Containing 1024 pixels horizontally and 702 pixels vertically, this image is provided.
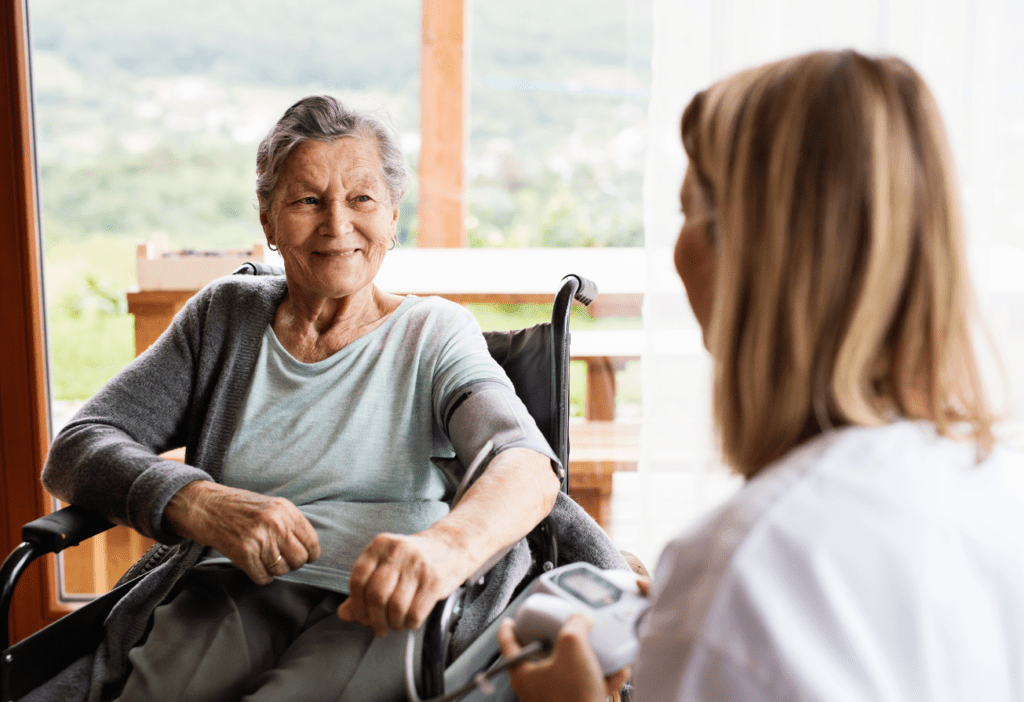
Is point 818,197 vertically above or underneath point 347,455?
above

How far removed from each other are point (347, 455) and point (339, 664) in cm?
34

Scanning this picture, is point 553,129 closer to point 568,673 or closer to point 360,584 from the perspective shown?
point 360,584

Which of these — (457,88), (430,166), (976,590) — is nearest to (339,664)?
(976,590)

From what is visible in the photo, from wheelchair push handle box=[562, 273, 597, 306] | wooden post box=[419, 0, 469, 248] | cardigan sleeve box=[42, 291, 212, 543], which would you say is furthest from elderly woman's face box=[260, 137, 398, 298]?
wooden post box=[419, 0, 469, 248]

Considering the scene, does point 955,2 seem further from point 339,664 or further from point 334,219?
point 339,664

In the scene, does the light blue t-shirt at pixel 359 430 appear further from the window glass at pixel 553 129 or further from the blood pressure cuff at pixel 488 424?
the window glass at pixel 553 129

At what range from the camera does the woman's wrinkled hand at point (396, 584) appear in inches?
38.9

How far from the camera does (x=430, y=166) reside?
84.7 inches

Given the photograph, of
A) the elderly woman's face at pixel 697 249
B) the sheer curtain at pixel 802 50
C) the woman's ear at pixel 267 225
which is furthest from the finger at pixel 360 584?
the sheer curtain at pixel 802 50

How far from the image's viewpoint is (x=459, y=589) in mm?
1060

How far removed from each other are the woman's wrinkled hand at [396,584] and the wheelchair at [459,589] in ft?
0.13

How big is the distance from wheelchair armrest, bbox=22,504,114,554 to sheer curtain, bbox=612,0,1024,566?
116 cm

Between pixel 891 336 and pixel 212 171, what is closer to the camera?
pixel 891 336

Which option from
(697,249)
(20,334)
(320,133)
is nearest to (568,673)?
(697,249)
